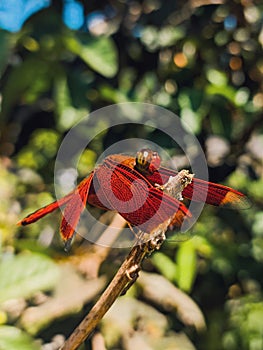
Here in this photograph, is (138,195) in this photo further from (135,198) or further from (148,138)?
(148,138)

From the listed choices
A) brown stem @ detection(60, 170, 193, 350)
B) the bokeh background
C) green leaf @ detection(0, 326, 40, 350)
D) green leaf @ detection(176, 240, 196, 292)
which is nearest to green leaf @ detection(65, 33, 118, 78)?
the bokeh background

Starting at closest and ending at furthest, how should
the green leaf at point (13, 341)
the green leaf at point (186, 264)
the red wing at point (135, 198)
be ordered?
the red wing at point (135, 198), the green leaf at point (13, 341), the green leaf at point (186, 264)

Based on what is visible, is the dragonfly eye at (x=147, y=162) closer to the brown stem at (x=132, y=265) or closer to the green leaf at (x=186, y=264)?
the brown stem at (x=132, y=265)

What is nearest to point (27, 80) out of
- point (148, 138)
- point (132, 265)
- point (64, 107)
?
point (64, 107)

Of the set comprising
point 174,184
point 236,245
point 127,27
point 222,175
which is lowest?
point 236,245

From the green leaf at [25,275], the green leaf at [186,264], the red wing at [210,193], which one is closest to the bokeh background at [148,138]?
the green leaf at [186,264]

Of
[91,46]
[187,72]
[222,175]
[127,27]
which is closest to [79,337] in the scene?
[91,46]

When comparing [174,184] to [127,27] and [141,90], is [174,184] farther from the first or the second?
[127,27]
